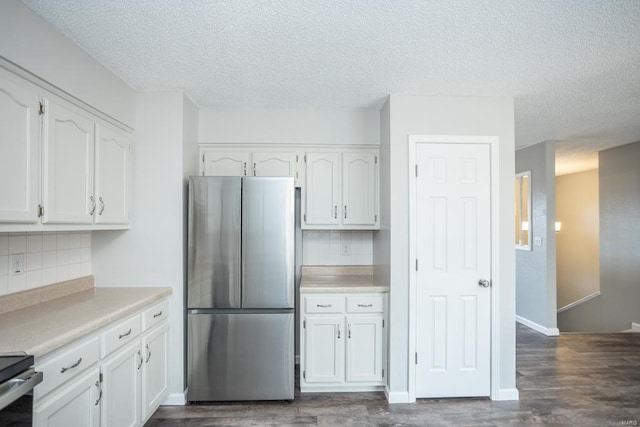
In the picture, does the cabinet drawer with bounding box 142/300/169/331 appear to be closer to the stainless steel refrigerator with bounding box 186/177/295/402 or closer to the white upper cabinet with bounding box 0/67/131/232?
the stainless steel refrigerator with bounding box 186/177/295/402

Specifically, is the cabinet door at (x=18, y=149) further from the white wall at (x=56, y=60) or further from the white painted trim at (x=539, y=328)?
the white painted trim at (x=539, y=328)

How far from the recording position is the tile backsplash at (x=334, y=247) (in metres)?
3.48

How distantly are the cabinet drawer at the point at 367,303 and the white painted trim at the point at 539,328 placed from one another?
9.51 ft

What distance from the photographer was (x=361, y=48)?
2.04m

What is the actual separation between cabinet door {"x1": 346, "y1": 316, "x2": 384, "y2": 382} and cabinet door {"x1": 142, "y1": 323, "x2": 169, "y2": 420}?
4.68 ft

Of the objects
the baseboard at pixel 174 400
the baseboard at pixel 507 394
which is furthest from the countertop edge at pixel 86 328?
the baseboard at pixel 507 394

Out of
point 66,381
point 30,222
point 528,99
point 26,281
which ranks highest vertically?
point 528,99

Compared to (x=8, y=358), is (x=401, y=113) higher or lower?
higher

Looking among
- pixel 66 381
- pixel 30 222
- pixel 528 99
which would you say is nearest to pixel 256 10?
pixel 30 222

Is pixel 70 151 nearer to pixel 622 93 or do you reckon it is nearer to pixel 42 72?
pixel 42 72

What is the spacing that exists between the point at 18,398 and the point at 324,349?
200 centimetres

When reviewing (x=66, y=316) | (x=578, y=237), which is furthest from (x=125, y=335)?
(x=578, y=237)

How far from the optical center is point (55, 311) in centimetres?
194

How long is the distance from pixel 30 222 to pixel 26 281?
2.10 ft
